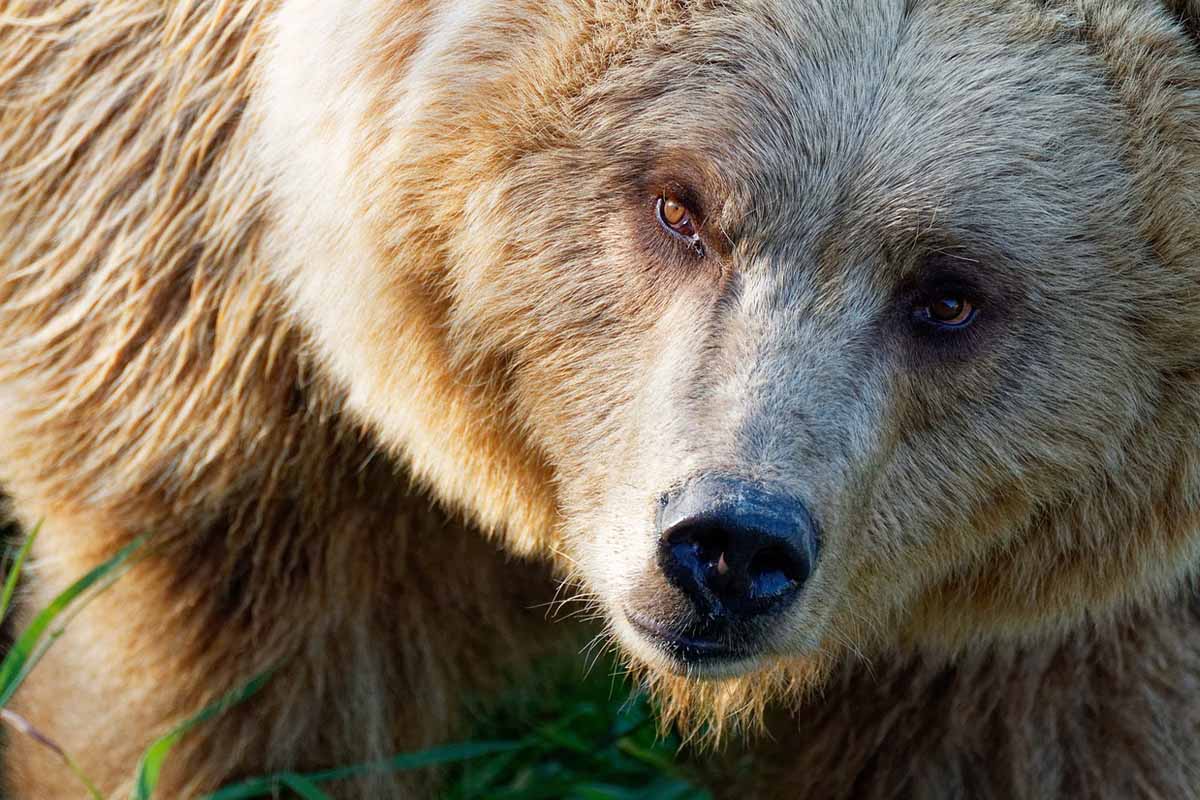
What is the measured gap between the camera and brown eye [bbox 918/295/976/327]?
306 cm

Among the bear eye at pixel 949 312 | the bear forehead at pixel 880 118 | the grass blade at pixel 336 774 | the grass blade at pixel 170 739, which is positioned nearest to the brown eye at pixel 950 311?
the bear eye at pixel 949 312

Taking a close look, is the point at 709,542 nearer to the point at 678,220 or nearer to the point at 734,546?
the point at 734,546

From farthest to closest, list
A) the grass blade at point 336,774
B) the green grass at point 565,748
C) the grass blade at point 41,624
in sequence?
the green grass at point 565,748 < the grass blade at point 336,774 < the grass blade at point 41,624

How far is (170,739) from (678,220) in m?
1.69

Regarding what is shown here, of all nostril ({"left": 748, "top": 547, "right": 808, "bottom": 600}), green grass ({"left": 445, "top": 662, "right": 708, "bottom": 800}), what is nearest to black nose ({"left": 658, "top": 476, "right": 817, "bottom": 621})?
nostril ({"left": 748, "top": 547, "right": 808, "bottom": 600})

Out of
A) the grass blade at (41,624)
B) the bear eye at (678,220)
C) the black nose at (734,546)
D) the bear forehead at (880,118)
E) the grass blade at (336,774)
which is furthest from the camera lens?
the grass blade at (336,774)

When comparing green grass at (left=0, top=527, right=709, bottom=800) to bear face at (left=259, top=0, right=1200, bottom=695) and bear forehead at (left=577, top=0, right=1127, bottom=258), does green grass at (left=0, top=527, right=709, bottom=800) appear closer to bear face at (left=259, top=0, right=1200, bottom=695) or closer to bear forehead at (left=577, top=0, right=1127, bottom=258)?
bear face at (left=259, top=0, right=1200, bottom=695)

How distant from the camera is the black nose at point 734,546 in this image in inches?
110

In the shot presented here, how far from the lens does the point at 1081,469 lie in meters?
3.28

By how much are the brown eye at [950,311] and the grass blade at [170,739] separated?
1.82 meters

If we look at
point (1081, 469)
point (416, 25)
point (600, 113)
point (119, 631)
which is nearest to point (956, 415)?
point (1081, 469)

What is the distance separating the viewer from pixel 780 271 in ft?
9.80

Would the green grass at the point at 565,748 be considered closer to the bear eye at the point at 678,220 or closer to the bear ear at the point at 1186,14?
the bear eye at the point at 678,220

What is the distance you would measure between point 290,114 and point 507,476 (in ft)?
2.96
